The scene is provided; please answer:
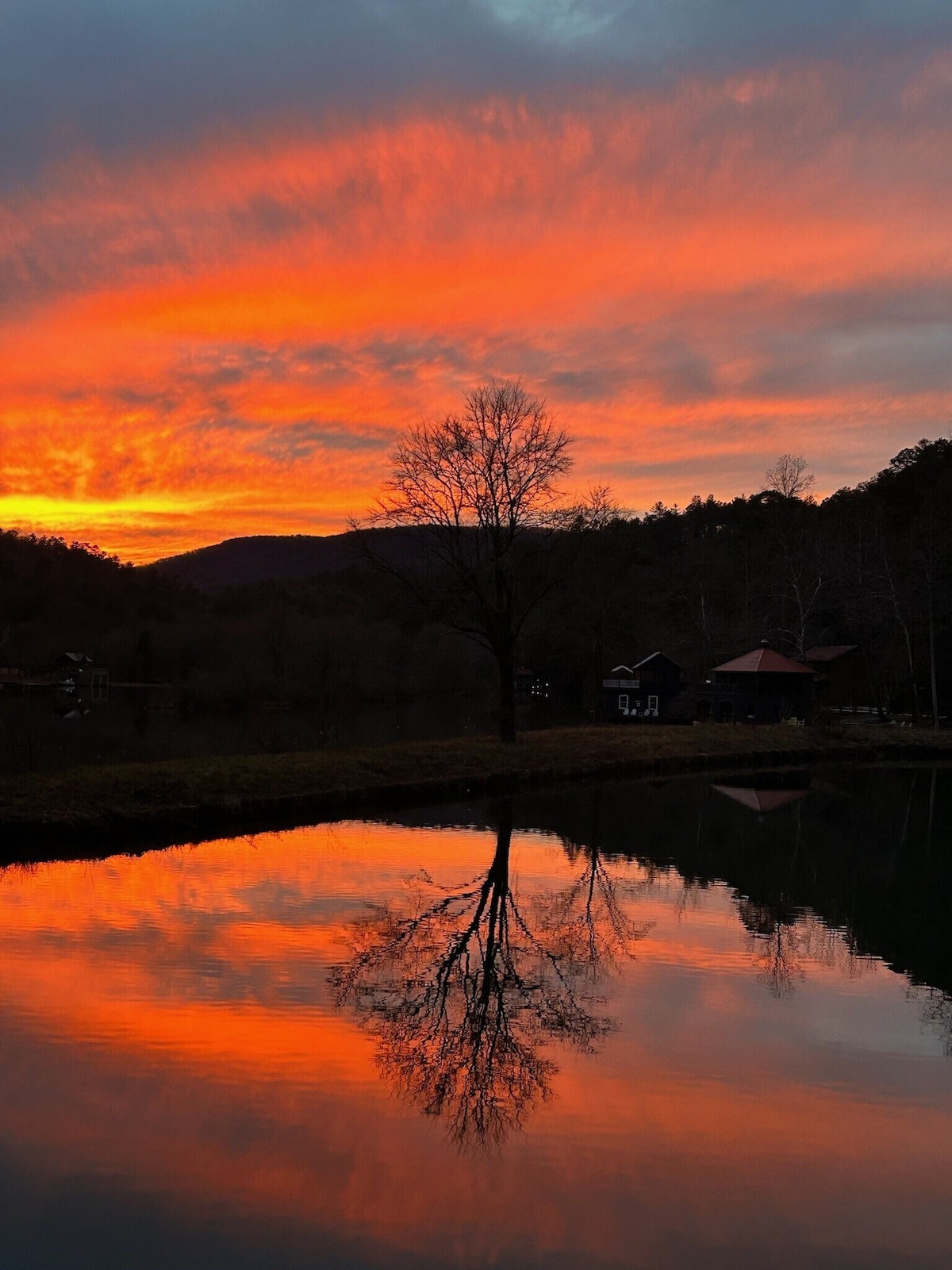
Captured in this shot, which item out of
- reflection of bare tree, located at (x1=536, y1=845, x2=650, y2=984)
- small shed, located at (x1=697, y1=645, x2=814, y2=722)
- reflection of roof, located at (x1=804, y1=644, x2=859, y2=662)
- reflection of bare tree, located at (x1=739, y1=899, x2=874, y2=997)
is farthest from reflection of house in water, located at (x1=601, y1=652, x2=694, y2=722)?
reflection of bare tree, located at (x1=739, y1=899, x2=874, y2=997)

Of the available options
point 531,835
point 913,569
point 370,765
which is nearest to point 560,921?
point 531,835

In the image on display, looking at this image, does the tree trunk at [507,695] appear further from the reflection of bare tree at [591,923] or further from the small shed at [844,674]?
the small shed at [844,674]

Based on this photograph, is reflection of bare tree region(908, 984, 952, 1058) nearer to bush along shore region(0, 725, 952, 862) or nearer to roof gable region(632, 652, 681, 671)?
bush along shore region(0, 725, 952, 862)

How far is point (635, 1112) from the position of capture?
8.45 meters

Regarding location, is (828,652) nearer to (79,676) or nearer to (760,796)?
(760,796)

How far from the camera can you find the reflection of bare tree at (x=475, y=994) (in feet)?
28.7

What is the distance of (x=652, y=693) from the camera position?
219 feet

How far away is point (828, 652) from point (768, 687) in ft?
61.4

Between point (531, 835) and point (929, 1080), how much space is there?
1385 centimetres

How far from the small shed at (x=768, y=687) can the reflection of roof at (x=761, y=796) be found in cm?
2379

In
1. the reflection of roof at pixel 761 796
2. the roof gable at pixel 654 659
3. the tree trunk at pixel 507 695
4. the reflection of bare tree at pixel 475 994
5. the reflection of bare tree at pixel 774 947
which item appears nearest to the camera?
the reflection of bare tree at pixel 475 994

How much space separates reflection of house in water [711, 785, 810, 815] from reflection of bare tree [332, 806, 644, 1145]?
1452cm

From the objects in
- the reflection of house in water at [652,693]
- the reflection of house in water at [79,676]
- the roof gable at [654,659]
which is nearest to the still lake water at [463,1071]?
the reflection of house in water at [652,693]

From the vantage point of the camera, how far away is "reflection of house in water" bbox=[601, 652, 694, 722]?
2576 inches
